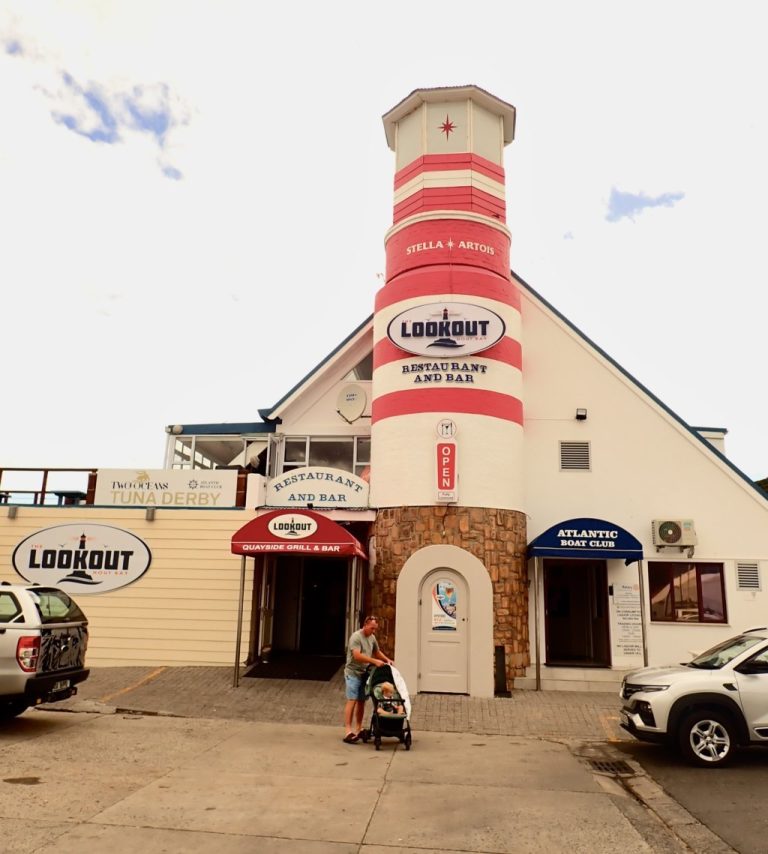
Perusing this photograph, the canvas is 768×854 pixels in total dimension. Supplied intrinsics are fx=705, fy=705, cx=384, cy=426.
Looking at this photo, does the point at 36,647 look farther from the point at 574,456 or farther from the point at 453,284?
the point at 574,456

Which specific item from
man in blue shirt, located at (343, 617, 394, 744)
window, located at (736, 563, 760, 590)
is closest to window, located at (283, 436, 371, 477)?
man in blue shirt, located at (343, 617, 394, 744)

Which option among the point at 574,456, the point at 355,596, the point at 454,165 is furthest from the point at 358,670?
the point at 454,165

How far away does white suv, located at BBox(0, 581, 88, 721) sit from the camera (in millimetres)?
9219

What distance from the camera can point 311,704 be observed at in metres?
12.7

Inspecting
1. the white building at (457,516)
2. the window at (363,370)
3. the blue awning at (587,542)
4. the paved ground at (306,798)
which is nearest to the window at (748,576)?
the white building at (457,516)

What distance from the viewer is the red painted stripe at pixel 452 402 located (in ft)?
50.2

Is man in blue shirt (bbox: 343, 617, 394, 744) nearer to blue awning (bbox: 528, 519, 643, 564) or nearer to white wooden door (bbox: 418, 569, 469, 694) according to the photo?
white wooden door (bbox: 418, 569, 469, 694)

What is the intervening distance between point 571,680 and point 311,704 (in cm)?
562

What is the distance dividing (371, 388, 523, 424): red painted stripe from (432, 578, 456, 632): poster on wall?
12.0 feet

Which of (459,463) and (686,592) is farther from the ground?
(459,463)

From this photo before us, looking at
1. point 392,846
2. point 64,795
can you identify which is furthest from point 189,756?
point 392,846

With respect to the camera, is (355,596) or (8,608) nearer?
(8,608)

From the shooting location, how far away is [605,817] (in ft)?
22.1

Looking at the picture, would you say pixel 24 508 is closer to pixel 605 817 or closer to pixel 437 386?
pixel 437 386
